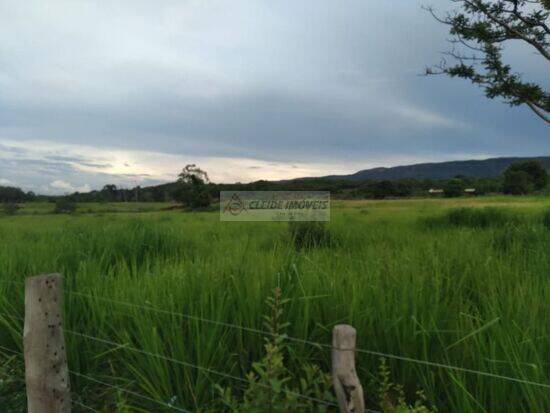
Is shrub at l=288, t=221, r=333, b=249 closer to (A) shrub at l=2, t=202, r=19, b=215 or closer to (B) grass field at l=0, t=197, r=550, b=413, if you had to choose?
(B) grass field at l=0, t=197, r=550, b=413

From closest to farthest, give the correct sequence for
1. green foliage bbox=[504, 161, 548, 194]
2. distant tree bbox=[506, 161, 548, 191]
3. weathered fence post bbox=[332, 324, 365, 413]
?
weathered fence post bbox=[332, 324, 365, 413] → green foliage bbox=[504, 161, 548, 194] → distant tree bbox=[506, 161, 548, 191]

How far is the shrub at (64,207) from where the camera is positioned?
51188mm

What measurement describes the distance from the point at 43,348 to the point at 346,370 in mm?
1897

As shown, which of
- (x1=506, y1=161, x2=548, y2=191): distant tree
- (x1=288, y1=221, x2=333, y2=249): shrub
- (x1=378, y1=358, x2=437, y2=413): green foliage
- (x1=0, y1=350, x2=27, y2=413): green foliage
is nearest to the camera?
(x1=378, y1=358, x2=437, y2=413): green foliage

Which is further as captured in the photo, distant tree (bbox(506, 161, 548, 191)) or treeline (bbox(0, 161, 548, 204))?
distant tree (bbox(506, 161, 548, 191))

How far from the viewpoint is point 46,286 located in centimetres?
247

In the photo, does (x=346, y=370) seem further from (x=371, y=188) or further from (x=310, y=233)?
(x=371, y=188)

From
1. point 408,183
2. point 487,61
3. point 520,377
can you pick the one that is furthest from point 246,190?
point 408,183

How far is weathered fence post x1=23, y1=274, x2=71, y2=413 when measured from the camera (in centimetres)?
246

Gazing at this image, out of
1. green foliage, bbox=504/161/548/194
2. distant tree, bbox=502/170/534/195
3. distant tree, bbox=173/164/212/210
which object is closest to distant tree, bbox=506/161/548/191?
green foliage, bbox=504/161/548/194

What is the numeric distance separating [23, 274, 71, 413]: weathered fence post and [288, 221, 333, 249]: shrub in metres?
6.23

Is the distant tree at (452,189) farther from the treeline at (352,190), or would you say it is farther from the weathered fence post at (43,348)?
the weathered fence post at (43,348)

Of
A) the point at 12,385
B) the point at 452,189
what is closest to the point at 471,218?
the point at 12,385

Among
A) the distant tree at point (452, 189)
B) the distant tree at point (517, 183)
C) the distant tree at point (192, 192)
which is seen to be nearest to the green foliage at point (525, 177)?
the distant tree at point (517, 183)
